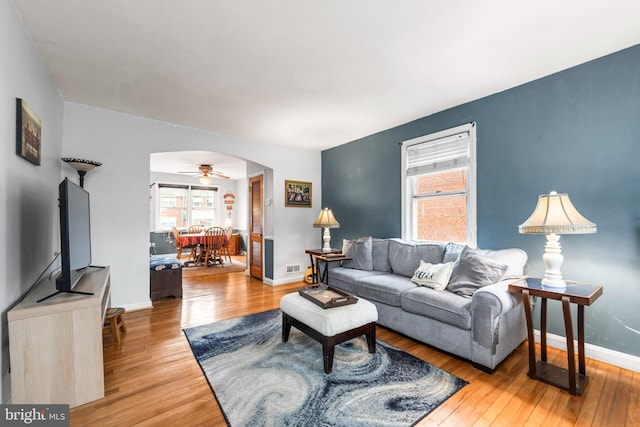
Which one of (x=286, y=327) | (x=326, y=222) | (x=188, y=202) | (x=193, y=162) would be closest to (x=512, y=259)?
(x=286, y=327)

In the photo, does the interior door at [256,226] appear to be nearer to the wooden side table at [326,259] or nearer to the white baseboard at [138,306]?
the wooden side table at [326,259]

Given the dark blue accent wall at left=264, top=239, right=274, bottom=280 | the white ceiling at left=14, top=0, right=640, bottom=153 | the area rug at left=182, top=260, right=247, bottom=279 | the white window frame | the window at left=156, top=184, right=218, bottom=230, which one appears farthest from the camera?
the window at left=156, top=184, right=218, bottom=230

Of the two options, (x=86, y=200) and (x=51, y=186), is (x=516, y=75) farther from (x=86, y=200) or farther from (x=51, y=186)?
(x=51, y=186)

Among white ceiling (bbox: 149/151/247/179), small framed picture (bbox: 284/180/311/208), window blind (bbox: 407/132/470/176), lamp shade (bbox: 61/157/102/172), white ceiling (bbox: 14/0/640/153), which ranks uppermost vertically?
white ceiling (bbox: 14/0/640/153)

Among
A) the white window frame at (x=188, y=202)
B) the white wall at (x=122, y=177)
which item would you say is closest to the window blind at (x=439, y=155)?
the white wall at (x=122, y=177)

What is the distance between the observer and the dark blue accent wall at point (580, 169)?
2207mm

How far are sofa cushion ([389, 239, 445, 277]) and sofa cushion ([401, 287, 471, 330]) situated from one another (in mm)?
605

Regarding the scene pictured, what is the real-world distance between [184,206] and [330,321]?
797cm

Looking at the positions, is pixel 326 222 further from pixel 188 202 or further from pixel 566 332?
pixel 188 202

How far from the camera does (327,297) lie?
240 centimetres

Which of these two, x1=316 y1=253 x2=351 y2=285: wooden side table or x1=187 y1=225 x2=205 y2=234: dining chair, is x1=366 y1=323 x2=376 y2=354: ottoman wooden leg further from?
x1=187 y1=225 x2=205 y2=234: dining chair

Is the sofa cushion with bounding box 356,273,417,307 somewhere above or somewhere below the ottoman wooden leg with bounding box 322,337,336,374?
above

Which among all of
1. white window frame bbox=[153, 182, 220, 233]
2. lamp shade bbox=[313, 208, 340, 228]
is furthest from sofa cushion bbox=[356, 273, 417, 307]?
white window frame bbox=[153, 182, 220, 233]

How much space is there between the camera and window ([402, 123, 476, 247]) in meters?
3.20
